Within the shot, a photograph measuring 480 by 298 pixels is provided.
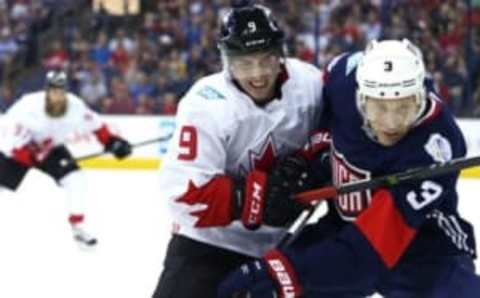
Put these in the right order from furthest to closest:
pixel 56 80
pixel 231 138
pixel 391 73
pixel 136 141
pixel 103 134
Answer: pixel 136 141, pixel 103 134, pixel 56 80, pixel 231 138, pixel 391 73

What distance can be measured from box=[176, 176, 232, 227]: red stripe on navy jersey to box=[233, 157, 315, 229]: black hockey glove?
20mm

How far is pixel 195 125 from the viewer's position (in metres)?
2.66

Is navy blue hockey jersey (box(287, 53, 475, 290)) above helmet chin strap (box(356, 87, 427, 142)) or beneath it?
beneath

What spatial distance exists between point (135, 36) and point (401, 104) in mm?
6963

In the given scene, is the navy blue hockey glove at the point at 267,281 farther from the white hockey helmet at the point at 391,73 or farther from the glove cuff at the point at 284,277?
the white hockey helmet at the point at 391,73

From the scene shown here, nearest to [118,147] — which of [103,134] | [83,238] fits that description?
[103,134]

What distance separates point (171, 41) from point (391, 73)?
6.79 metres

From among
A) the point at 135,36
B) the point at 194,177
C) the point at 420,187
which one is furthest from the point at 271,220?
the point at 135,36

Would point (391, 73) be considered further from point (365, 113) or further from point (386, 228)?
point (386, 228)

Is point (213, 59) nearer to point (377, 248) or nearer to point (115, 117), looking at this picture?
point (115, 117)

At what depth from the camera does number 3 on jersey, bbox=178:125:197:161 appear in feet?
8.69

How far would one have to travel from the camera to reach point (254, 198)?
8.51 ft

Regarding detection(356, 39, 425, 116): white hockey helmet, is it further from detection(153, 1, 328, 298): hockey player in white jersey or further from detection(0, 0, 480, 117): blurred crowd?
detection(0, 0, 480, 117): blurred crowd

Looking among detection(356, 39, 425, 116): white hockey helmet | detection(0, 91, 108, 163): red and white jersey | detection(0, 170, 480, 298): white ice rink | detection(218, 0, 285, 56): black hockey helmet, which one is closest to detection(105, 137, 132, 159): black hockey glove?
detection(0, 91, 108, 163): red and white jersey
